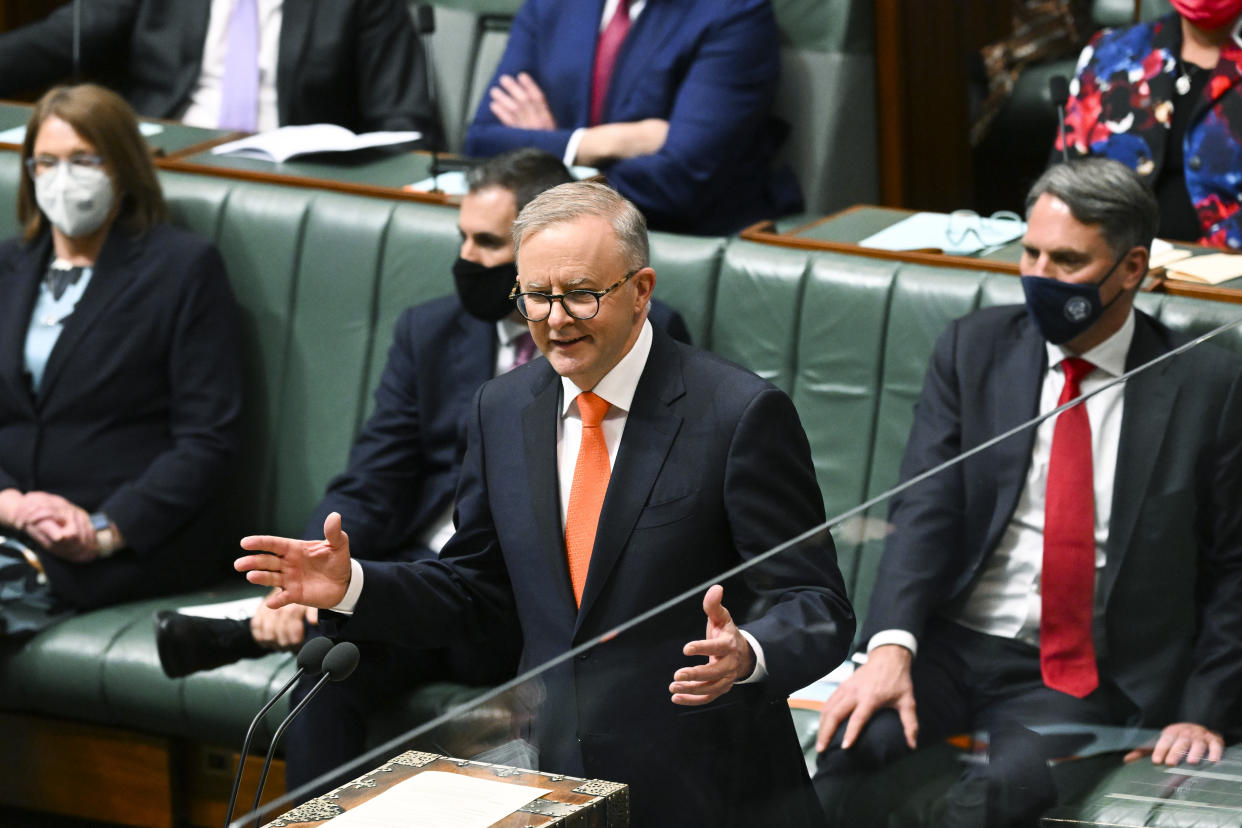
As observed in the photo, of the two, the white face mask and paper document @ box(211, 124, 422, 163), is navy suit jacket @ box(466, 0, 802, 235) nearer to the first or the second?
paper document @ box(211, 124, 422, 163)

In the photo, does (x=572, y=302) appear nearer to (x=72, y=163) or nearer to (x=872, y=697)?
(x=872, y=697)

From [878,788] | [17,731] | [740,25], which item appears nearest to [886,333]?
[740,25]

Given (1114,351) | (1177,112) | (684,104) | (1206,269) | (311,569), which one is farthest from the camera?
(684,104)

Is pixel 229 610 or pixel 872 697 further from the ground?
pixel 872 697

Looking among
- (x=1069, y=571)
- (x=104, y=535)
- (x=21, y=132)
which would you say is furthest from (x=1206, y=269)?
(x=21, y=132)

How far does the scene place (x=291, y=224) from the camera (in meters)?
3.33

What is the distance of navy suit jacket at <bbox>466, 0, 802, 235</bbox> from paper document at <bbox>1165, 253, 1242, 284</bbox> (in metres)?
0.94

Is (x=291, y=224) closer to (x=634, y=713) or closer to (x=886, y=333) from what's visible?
(x=886, y=333)

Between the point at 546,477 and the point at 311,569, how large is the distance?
28 cm

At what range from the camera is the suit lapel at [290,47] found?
12.8ft

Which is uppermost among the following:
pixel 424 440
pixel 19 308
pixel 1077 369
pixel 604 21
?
pixel 604 21

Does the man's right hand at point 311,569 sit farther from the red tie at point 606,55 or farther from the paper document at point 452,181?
the red tie at point 606,55

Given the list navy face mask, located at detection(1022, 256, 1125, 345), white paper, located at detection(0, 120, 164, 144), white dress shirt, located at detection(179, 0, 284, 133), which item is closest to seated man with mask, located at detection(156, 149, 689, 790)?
navy face mask, located at detection(1022, 256, 1125, 345)

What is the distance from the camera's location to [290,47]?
390cm
